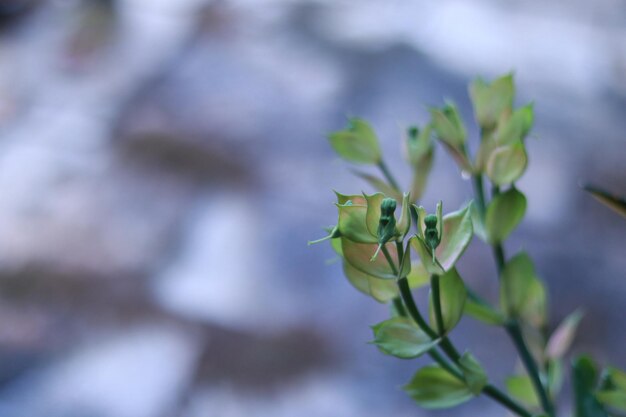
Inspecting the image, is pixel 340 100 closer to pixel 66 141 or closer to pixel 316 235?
pixel 316 235

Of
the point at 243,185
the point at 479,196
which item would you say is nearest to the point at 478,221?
the point at 479,196

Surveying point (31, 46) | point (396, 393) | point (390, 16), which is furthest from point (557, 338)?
point (31, 46)

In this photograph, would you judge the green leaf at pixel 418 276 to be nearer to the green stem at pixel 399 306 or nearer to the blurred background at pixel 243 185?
the green stem at pixel 399 306

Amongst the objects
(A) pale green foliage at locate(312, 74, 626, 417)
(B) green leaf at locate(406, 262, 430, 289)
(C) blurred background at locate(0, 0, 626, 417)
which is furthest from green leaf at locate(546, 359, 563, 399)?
(C) blurred background at locate(0, 0, 626, 417)

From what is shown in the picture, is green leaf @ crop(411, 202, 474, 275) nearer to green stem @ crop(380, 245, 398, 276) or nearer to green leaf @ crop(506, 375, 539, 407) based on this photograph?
green stem @ crop(380, 245, 398, 276)

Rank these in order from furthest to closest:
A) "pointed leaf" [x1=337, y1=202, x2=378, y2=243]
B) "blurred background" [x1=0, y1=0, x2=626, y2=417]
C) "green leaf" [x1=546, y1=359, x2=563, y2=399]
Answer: "blurred background" [x1=0, y1=0, x2=626, y2=417]
"green leaf" [x1=546, y1=359, x2=563, y2=399]
"pointed leaf" [x1=337, y1=202, x2=378, y2=243]
